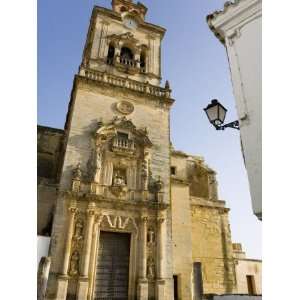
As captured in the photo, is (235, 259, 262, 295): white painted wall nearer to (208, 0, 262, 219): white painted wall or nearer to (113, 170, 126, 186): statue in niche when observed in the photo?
(113, 170, 126, 186): statue in niche

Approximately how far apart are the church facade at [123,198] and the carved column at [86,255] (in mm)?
34

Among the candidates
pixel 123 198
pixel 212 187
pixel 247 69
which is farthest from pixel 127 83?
pixel 247 69

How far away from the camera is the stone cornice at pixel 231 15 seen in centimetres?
574

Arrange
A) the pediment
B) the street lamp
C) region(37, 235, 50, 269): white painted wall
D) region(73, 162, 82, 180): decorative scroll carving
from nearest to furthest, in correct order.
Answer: the street lamp < region(37, 235, 50, 269): white painted wall < region(73, 162, 82, 180): decorative scroll carving < the pediment

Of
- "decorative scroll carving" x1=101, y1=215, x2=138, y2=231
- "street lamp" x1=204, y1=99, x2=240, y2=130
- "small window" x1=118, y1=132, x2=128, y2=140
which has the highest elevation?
"small window" x1=118, y1=132, x2=128, y2=140

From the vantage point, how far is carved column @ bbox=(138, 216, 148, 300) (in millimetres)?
11367

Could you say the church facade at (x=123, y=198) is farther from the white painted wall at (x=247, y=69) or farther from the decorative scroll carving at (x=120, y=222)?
the white painted wall at (x=247, y=69)

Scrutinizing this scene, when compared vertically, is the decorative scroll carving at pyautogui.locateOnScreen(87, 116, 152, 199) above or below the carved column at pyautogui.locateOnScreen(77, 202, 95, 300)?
above

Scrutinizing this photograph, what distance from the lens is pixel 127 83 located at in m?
16.4

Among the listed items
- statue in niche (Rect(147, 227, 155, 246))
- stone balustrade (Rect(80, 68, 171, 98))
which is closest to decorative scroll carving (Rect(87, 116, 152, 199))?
statue in niche (Rect(147, 227, 155, 246))

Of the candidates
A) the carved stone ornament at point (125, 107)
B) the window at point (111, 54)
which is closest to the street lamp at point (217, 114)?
the carved stone ornament at point (125, 107)

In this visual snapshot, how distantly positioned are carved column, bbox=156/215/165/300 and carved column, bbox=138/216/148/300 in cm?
50
